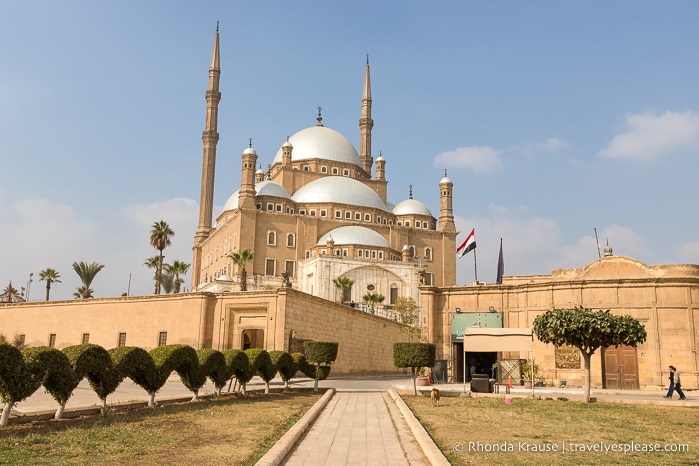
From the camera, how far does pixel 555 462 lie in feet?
27.0

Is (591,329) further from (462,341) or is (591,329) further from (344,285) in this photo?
(344,285)

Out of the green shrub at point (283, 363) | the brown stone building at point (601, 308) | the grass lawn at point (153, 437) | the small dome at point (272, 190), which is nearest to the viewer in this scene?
the grass lawn at point (153, 437)

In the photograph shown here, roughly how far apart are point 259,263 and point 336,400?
4511cm

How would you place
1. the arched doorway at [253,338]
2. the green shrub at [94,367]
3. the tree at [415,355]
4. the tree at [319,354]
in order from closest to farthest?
the green shrub at [94,367] < the tree at [415,355] < the tree at [319,354] < the arched doorway at [253,338]

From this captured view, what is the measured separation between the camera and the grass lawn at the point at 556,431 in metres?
8.64

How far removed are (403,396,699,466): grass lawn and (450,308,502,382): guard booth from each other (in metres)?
9.66

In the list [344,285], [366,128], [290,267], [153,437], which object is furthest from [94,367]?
[366,128]

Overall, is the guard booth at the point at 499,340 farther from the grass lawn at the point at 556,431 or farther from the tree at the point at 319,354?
the tree at the point at 319,354

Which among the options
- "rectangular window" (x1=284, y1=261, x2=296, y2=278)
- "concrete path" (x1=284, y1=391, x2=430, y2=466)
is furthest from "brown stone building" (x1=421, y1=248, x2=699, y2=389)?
"rectangular window" (x1=284, y1=261, x2=296, y2=278)

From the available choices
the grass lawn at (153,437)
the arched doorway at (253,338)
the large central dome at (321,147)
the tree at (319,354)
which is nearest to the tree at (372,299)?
the arched doorway at (253,338)

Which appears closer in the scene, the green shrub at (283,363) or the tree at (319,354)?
the green shrub at (283,363)

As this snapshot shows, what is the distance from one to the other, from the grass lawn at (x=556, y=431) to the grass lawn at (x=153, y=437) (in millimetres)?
2869

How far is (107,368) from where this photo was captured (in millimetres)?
12695

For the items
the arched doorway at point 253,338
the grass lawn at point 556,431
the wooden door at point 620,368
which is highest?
the arched doorway at point 253,338
